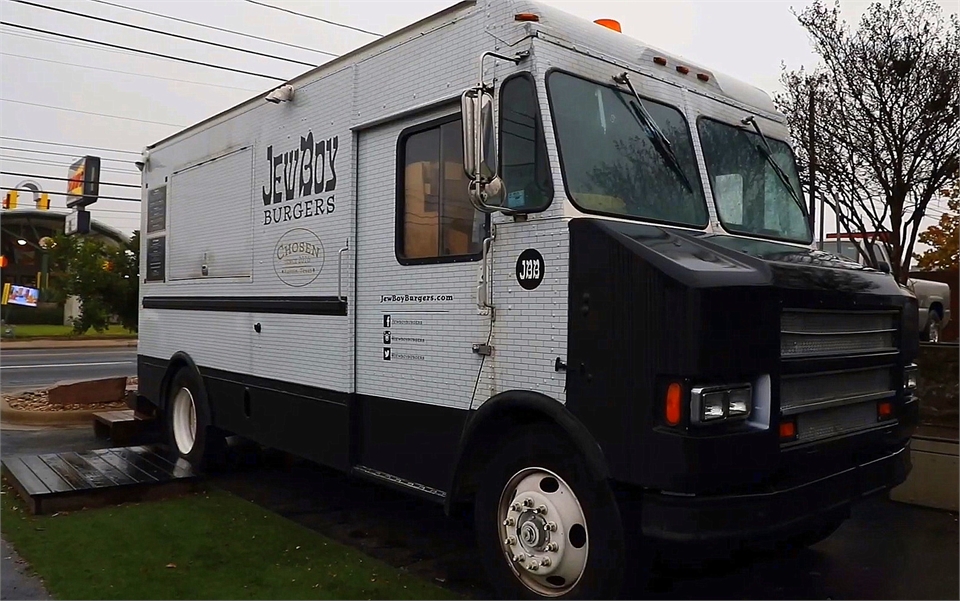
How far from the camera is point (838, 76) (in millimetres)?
13484

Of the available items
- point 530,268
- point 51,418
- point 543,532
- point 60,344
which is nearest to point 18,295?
point 60,344

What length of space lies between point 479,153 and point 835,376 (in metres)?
2.10

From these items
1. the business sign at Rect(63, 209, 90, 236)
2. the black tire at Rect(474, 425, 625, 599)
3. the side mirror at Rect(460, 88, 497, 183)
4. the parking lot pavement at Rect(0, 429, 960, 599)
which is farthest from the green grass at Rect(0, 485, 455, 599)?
the business sign at Rect(63, 209, 90, 236)

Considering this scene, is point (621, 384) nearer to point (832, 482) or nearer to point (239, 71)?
point (832, 482)

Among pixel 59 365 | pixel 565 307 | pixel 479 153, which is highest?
pixel 479 153

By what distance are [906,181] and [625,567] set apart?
465 inches

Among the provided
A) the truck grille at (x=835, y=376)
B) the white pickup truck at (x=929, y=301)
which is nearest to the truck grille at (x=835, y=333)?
the truck grille at (x=835, y=376)

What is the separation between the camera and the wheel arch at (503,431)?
12.4ft

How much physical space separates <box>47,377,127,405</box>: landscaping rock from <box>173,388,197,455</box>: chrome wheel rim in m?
4.14

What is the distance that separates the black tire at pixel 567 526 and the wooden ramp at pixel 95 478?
3.47m

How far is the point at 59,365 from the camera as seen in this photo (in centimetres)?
2092

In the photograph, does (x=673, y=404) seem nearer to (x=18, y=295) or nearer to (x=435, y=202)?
(x=435, y=202)

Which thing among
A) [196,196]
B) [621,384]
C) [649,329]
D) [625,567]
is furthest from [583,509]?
[196,196]

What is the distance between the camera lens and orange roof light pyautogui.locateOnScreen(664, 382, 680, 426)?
11.4 feet
